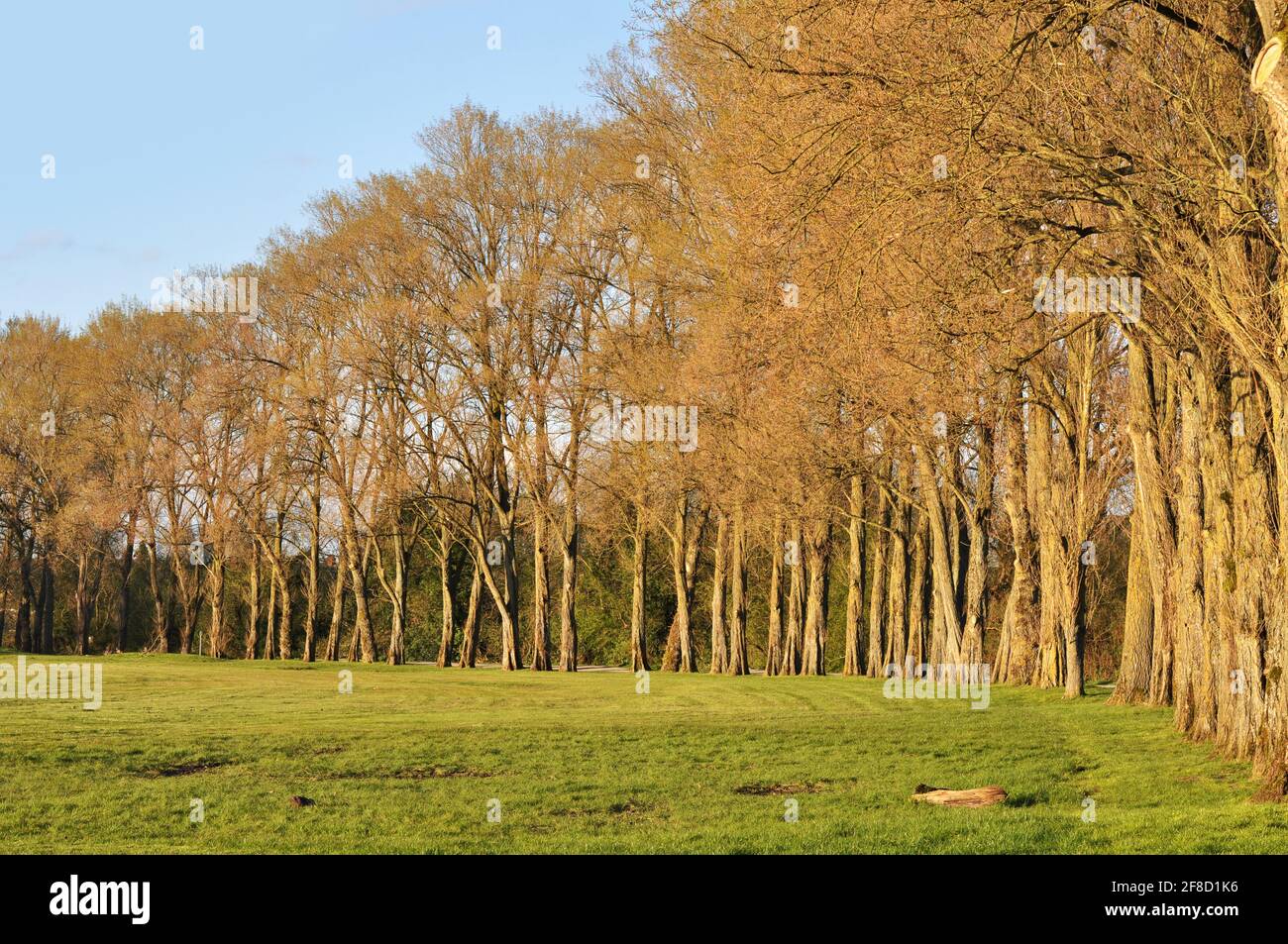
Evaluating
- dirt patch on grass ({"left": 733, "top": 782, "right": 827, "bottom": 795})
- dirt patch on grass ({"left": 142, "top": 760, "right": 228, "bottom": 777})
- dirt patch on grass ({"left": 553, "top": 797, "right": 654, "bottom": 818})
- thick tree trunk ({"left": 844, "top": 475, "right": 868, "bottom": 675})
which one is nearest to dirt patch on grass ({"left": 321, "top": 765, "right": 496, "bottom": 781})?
dirt patch on grass ({"left": 142, "top": 760, "right": 228, "bottom": 777})

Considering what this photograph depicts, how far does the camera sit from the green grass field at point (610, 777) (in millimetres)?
10906

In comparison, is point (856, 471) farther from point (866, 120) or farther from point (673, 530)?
point (866, 120)

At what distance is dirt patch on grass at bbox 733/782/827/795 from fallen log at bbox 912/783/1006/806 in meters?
1.29

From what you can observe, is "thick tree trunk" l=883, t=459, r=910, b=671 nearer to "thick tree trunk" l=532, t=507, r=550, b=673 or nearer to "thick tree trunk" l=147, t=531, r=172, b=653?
"thick tree trunk" l=532, t=507, r=550, b=673

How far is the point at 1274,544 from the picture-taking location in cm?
1470

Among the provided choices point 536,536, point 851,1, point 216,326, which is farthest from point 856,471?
point 216,326

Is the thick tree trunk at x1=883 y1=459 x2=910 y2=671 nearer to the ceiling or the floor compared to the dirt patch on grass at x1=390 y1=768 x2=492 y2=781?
nearer to the ceiling

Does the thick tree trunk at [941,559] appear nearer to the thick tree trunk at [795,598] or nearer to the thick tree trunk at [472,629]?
the thick tree trunk at [795,598]

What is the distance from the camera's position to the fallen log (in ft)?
42.1

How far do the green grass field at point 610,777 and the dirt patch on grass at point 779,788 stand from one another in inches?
2.9

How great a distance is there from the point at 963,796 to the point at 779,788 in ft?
7.35

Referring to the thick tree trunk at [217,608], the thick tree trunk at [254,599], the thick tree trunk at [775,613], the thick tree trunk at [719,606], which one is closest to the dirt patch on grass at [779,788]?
the thick tree trunk at [775,613]
